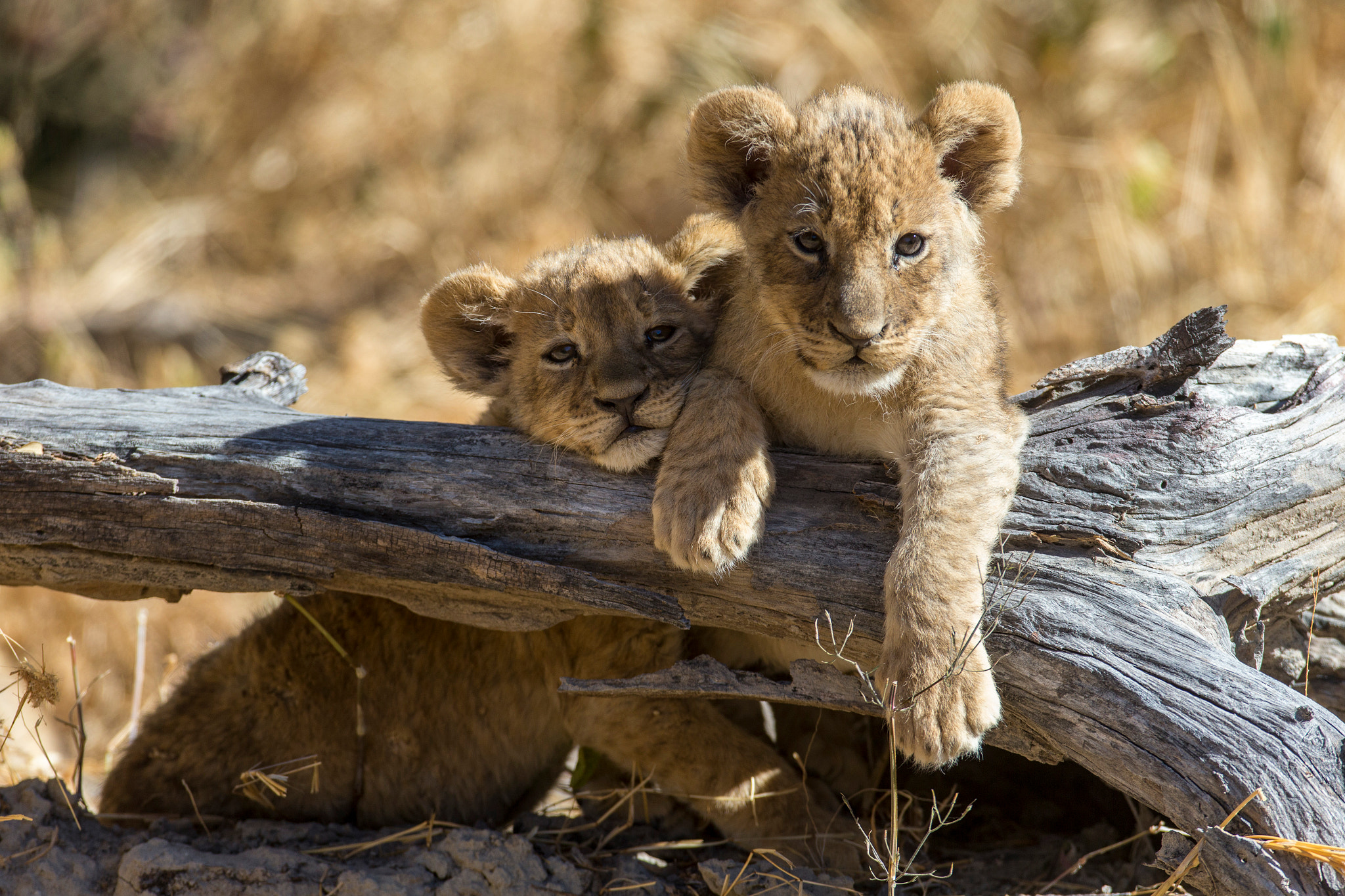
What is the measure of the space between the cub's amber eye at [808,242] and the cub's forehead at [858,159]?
0.23ft

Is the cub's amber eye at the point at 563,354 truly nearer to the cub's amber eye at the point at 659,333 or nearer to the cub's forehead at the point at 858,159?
the cub's amber eye at the point at 659,333

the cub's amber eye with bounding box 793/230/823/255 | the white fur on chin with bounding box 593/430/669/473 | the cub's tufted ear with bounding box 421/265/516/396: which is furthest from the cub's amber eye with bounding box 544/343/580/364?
the cub's amber eye with bounding box 793/230/823/255

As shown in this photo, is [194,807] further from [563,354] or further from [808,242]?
[808,242]

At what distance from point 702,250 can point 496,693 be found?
1824 mm

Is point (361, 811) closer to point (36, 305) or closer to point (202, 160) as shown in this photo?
point (36, 305)

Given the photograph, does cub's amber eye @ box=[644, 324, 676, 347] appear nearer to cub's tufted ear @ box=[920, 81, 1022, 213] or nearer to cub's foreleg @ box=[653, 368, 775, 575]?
cub's foreleg @ box=[653, 368, 775, 575]

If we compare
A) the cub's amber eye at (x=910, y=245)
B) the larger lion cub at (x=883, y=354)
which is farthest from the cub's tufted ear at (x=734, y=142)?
the cub's amber eye at (x=910, y=245)

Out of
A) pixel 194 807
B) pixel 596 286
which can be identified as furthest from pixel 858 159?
Result: pixel 194 807

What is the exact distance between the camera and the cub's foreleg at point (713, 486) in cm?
291

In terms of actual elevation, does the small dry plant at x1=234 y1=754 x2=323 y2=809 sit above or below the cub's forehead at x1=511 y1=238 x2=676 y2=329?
below

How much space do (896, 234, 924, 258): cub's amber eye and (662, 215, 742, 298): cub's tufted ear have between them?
2.62 ft

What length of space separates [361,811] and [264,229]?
8007 mm

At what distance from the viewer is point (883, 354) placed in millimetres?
3016

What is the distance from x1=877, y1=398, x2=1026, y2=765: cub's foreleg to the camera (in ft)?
8.62
